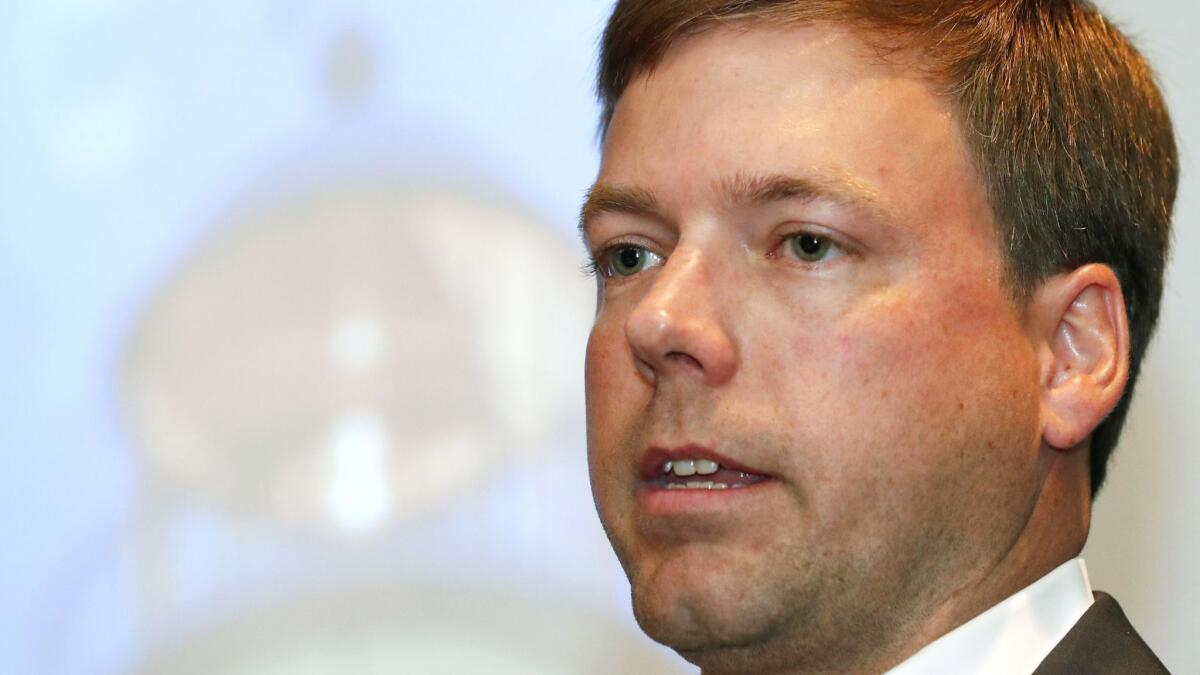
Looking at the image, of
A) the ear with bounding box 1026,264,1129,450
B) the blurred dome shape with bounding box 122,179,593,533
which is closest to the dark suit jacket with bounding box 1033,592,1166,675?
the ear with bounding box 1026,264,1129,450

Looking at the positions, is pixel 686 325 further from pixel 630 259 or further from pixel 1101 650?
pixel 1101 650

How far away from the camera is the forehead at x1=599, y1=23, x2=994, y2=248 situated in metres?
1.26

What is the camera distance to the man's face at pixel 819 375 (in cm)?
122

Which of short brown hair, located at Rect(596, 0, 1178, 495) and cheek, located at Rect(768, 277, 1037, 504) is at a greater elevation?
short brown hair, located at Rect(596, 0, 1178, 495)

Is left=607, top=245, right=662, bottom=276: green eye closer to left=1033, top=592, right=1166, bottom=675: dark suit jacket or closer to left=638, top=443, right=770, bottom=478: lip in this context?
left=638, top=443, right=770, bottom=478: lip

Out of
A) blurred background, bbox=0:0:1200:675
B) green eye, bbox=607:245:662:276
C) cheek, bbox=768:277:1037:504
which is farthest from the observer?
blurred background, bbox=0:0:1200:675

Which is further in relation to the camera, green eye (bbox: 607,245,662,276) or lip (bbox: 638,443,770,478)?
green eye (bbox: 607,245,662,276)

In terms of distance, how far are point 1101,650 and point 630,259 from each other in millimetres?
525

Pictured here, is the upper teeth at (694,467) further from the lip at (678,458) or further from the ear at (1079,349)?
the ear at (1079,349)

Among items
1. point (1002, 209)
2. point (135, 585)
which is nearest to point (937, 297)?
point (1002, 209)

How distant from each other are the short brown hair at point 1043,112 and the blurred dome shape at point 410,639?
74cm

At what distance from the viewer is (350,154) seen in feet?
6.43

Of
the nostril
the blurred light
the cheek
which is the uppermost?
the blurred light

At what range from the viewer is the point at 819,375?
4.01 feet
